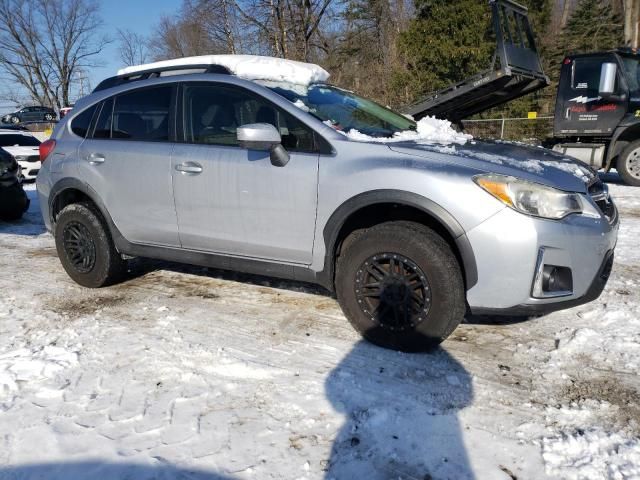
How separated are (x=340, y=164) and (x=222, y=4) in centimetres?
1991

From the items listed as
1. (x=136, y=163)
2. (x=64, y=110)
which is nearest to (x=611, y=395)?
(x=136, y=163)

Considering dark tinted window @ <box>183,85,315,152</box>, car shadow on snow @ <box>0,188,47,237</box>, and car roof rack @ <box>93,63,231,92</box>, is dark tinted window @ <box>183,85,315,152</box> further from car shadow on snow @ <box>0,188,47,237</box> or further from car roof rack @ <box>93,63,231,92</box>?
car shadow on snow @ <box>0,188,47,237</box>

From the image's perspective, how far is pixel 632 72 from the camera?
8.69 meters

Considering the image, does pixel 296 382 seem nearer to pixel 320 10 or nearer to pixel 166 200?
pixel 166 200

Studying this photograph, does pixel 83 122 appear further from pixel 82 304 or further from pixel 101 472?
pixel 101 472

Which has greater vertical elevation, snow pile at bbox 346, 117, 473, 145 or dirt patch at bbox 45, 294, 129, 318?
snow pile at bbox 346, 117, 473, 145

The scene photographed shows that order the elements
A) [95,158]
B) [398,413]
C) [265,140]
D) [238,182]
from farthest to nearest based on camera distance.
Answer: [95,158] → [238,182] → [265,140] → [398,413]

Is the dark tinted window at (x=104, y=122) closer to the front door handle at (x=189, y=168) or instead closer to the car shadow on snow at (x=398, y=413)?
the front door handle at (x=189, y=168)

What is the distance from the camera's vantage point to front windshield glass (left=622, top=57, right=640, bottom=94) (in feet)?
28.2

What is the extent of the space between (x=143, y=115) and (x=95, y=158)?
551 millimetres

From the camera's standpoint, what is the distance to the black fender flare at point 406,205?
8.84 ft

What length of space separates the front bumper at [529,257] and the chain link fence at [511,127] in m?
16.3

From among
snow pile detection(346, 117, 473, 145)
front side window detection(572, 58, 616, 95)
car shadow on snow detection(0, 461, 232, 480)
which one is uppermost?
front side window detection(572, 58, 616, 95)

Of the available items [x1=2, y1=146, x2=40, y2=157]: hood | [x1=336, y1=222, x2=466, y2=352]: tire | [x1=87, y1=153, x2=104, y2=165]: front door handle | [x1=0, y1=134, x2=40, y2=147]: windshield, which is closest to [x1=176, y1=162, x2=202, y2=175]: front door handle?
[x1=87, y1=153, x2=104, y2=165]: front door handle
